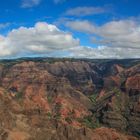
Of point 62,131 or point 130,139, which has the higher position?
point 62,131

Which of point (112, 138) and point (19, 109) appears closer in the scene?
point (19, 109)

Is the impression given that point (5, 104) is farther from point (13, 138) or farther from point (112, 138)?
point (112, 138)

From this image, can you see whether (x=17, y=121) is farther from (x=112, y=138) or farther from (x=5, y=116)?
(x=112, y=138)

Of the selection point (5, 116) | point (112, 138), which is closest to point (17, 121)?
point (5, 116)

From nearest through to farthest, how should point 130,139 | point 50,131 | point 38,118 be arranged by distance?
point 50,131
point 38,118
point 130,139

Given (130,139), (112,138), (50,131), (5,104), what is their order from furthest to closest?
(130,139), (112,138), (5,104), (50,131)

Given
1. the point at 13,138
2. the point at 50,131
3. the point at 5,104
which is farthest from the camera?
the point at 5,104

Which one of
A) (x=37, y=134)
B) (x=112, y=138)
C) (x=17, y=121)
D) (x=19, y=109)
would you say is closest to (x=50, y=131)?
(x=37, y=134)

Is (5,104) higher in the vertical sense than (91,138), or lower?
higher

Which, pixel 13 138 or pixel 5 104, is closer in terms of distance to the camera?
pixel 13 138
